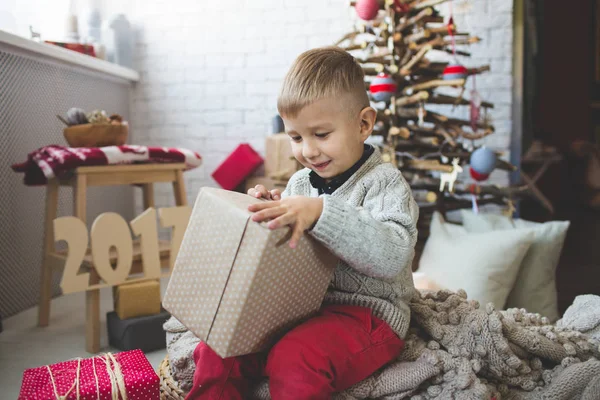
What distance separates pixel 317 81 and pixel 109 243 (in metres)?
1.14

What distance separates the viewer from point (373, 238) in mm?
952

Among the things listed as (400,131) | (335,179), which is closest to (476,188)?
(400,131)

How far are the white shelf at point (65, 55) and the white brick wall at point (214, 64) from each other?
23 centimetres

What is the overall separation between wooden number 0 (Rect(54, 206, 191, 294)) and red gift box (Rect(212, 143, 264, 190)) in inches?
44.5

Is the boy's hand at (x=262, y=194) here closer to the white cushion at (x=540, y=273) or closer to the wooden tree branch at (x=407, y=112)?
the white cushion at (x=540, y=273)

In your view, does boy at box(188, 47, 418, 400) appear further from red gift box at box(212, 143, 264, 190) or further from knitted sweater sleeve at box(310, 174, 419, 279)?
red gift box at box(212, 143, 264, 190)

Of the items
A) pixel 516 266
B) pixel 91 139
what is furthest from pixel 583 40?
pixel 91 139

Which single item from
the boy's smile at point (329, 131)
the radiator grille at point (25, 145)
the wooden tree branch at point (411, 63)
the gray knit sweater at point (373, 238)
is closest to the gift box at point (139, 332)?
the radiator grille at point (25, 145)

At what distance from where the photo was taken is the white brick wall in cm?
314

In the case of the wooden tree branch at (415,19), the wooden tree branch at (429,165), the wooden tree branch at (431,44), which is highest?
the wooden tree branch at (415,19)

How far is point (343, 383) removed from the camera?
0.99 meters

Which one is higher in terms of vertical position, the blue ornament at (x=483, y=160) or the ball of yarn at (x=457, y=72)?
the ball of yarn at (x=457, y=72)

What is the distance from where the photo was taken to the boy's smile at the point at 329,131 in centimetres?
104

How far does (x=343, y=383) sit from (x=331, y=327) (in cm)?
11
